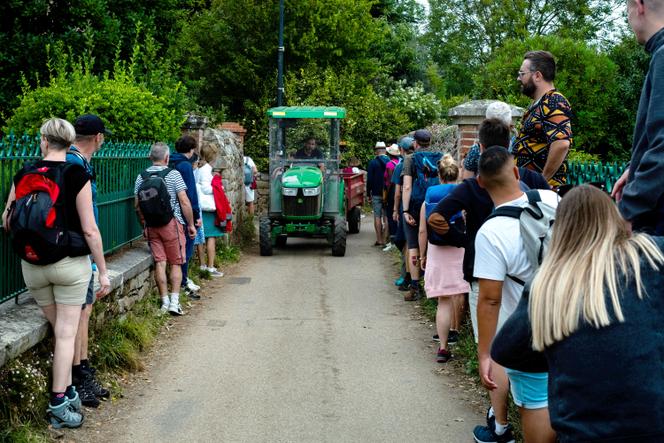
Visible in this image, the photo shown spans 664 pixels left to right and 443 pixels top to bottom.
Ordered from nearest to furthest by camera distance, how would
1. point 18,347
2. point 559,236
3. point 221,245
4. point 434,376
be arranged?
point 559,236 < point 18,347 < point 434,376 < point 221,245

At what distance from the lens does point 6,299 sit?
6047 mm

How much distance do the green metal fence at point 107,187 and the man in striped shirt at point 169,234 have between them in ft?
0.88

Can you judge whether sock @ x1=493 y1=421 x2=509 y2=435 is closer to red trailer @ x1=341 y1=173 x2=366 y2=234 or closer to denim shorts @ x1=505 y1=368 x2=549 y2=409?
denim shorts @ x1=505 y1=368 x2=549 y2=409

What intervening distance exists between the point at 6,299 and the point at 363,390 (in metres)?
2.66

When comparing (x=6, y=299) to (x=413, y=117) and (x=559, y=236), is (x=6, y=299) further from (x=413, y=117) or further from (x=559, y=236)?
(x=413, y=117)

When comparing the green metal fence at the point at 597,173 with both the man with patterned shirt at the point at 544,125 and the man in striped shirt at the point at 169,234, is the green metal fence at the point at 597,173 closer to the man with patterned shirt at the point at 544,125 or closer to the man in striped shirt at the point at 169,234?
the man with patterned shirt at the point at 544,125

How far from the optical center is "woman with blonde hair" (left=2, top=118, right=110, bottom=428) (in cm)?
543

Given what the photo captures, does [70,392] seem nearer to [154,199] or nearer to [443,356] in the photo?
[443,356]

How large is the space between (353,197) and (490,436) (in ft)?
40.9

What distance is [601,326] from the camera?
2.63 m

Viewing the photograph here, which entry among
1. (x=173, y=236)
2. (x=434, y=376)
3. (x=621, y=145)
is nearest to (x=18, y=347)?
(x=434, y=376)

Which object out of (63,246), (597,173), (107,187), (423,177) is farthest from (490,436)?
(423,177)

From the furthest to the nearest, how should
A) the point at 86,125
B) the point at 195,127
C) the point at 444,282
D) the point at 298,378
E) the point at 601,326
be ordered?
the point at 195,127 → the point at 444,282 → the point at 298,378 → the point at 86,125 → the point at 601,326

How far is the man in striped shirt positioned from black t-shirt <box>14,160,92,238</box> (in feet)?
11.5
